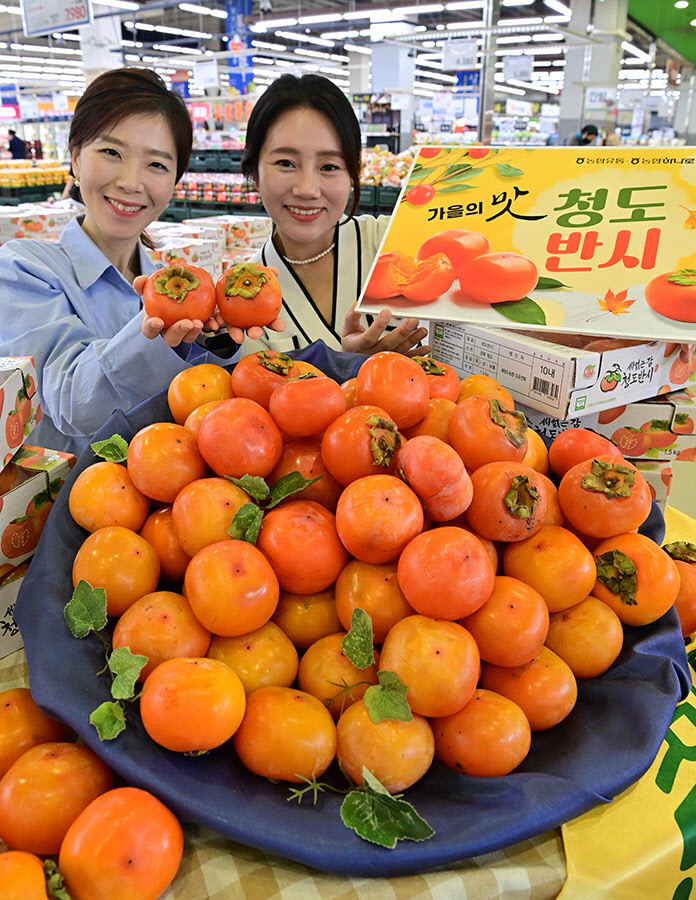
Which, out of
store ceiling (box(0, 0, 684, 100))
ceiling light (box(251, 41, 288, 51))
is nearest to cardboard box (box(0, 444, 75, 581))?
store ceiling (box(0, 0, 684, 100))

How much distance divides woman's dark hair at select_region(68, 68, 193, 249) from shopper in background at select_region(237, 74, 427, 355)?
29cm

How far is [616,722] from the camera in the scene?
36.9 inches

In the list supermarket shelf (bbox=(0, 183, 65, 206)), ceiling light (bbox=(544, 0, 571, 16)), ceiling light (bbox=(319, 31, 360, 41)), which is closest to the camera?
supermarket shelf (bbox=(0, 183, 65, 206))

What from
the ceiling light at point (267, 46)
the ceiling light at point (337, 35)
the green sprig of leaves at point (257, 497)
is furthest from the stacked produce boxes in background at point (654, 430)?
the ceiling light at point (267, 46)

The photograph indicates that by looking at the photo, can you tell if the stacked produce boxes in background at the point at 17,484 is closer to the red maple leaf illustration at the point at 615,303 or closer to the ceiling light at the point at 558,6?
the red maple leaf illustration at the point at 615,303

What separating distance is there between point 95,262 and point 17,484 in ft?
3.31

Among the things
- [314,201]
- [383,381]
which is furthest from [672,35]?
[383,381]

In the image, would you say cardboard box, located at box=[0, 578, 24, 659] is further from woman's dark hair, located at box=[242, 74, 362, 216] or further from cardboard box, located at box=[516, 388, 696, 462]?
woman's dark hair, located at box=[242, 74, 362, 216]

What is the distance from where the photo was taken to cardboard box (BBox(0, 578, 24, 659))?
1.14 metres

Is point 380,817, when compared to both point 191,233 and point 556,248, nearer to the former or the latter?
point 556,248

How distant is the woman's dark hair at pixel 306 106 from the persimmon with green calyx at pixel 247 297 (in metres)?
0.97

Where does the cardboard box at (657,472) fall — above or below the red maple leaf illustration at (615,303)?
below

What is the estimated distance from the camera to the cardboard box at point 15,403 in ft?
3.67

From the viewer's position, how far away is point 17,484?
1.15m
